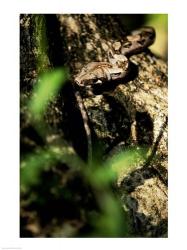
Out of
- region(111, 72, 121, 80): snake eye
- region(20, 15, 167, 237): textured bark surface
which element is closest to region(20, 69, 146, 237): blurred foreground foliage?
region(20, 15, 167, 237): textured bark surface

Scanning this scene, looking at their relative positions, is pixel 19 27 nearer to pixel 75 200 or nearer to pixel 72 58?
pixel 72 58

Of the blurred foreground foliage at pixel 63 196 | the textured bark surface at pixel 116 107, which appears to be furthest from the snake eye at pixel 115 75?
the blurred foreground foliage at pixel 63 196

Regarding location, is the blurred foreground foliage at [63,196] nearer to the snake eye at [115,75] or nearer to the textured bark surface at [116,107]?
the textured bark surface at [116,107]

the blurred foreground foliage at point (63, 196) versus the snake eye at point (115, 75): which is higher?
the snake eye at point (115, 75)

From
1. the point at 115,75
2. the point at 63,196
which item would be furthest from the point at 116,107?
the point at 63,196

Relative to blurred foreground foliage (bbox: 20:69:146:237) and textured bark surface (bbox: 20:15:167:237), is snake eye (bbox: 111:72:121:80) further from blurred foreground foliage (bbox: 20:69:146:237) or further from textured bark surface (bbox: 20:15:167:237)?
blurred foreground foliage (bbox: 20:69:146:237)

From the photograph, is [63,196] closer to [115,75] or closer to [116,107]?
[116,107]

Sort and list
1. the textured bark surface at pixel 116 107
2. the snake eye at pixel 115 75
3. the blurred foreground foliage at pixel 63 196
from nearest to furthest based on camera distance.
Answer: the blurred foreground foliage at pixel 63 196 → the textured bark surface at pixel 116 107 → the snake eye at pixel 115 75
